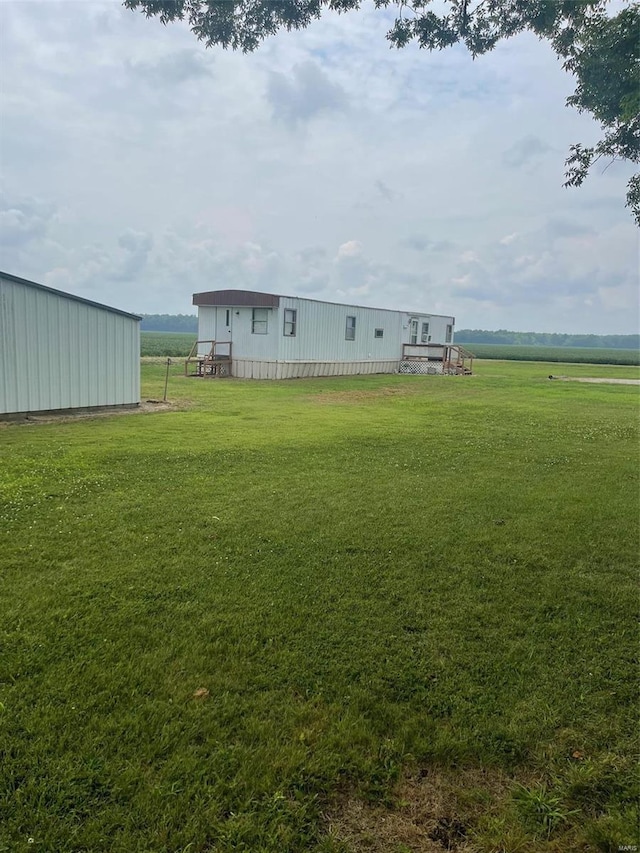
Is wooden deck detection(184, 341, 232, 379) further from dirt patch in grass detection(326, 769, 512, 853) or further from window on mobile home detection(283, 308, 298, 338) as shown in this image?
dirt patch in grass detection(326, 769, 512, 853)

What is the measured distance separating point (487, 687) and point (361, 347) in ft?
70.1

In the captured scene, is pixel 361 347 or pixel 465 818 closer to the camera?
pixel 465 818

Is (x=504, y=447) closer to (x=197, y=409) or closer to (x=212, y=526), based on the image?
(x=212, y=526)

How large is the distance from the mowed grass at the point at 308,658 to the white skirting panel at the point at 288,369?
1349 cm

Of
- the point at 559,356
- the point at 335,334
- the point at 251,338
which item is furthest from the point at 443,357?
the point at 559,356

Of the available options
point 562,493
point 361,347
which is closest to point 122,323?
point 562,493

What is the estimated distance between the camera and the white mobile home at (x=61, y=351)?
29.7 ft

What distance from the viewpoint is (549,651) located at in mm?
2926

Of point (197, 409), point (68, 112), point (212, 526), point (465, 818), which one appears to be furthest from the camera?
point (197, 409)

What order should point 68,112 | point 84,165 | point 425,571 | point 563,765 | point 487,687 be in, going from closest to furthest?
1. point 563,765
2. point 487,687
3. point 425,571
4. point 68,112
5. point 84,165

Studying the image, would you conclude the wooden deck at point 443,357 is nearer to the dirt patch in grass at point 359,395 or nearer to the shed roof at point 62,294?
the dirt patch in grass at point 359,395

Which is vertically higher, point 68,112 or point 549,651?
point 68,112

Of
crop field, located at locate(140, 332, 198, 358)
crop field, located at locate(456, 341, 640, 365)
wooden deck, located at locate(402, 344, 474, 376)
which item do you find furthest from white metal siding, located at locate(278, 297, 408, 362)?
crop field, located at locate(456, 341, 640, 365)

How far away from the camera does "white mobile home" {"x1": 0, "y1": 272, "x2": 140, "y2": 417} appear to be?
906cm
